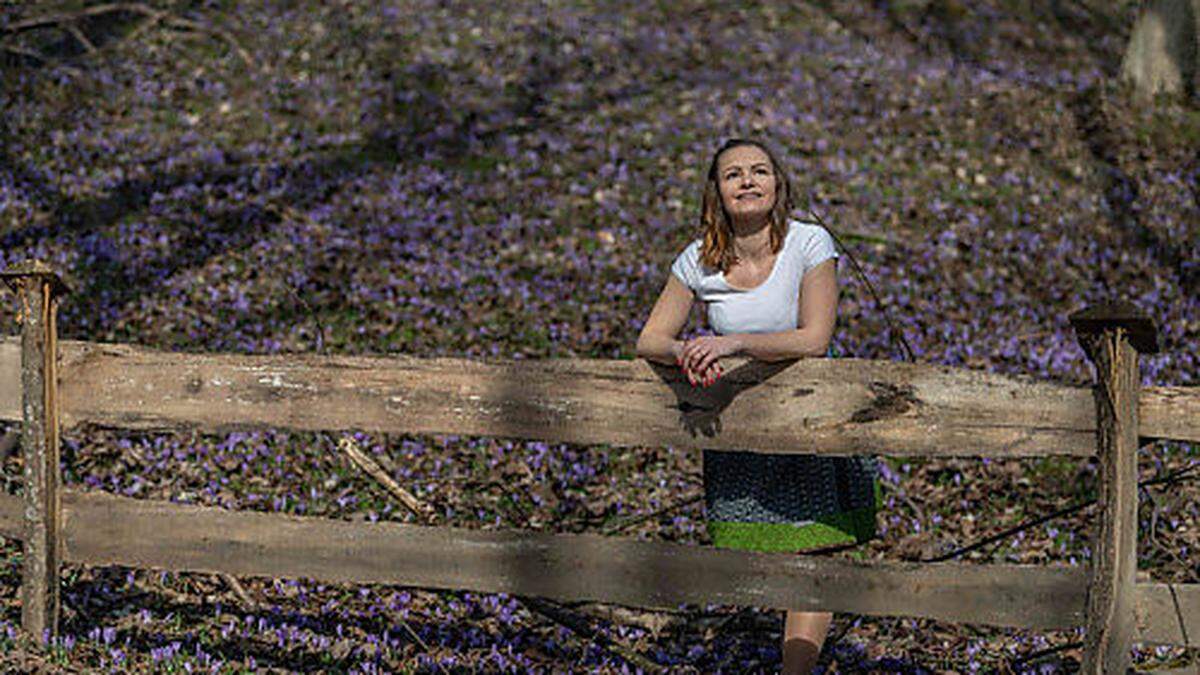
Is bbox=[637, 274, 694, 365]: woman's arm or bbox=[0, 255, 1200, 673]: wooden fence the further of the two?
bbox=[637, 274, 694, 365]: woman's arm

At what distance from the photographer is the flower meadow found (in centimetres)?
727

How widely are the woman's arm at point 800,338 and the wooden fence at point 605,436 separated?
8cm

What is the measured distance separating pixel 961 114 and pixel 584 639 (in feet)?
33.4

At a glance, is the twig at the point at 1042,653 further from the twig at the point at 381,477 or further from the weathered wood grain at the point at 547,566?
the twig at the point at 381,477

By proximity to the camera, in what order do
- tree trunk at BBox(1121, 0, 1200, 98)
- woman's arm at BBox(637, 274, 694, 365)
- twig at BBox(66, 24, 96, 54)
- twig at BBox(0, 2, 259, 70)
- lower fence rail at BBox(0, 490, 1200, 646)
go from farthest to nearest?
twig at BBox(66, 24, 96, 54) < twig at BBox(0, 2, 259, 70) < tree trunk at BBox(1121, 0, 1200, 98) < woman's arm at BBox(637, 274, 694, 365) < lower fence rail at BBox(0, 490, 1200, 646)

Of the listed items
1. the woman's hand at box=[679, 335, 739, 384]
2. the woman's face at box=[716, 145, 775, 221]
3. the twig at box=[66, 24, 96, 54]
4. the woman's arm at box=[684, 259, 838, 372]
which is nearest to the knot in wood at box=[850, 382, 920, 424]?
the woman's arm at box=[684, 259, 838, 372]

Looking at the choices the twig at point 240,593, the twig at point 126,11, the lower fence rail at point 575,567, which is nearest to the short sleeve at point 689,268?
the lower fence rail at point 575,567

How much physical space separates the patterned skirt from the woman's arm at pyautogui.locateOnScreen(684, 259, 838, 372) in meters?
0.52

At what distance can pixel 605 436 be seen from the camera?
552 cm

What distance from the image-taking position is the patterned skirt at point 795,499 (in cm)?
561

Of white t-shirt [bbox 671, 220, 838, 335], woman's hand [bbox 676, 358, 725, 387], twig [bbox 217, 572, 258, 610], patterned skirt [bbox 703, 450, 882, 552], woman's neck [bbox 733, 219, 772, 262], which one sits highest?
woman's neck [bbox 733, 219, 772, 262]

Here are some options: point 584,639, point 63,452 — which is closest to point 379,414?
point 584,639

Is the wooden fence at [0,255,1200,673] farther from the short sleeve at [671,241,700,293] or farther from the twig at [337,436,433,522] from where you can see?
the twig at [337,436,433,522]

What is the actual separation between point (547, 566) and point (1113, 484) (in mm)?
2256
